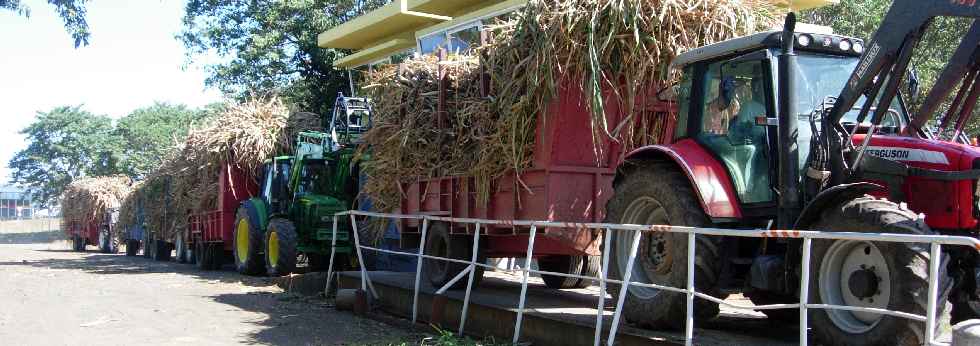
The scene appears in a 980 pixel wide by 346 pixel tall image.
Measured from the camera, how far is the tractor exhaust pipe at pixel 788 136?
20.9 feet

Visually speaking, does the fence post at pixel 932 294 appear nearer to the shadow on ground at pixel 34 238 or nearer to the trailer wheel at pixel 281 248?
the trailer wheel at pixel 281 248

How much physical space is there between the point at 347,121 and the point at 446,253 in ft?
22.9

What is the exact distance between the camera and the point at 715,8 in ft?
28.2

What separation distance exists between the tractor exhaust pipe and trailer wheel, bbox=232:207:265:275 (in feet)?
40.6

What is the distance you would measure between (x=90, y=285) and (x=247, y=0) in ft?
57.7

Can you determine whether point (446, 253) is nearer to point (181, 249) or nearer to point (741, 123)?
point (741, 123)

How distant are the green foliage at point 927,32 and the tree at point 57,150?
171ft

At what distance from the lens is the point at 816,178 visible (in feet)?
20.7

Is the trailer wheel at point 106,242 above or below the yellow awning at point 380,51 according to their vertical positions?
below

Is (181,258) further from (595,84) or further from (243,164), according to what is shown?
(595,84)

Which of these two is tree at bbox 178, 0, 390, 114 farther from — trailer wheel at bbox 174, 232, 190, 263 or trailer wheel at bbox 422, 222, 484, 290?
trailer wheel at bbox 422, 222, 484, 290

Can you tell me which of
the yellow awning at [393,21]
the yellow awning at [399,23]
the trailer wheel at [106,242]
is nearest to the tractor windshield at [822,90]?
the yellow awning at [399,23]

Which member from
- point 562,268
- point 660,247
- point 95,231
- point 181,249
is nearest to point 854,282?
point 660,247

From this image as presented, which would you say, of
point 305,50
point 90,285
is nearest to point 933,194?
point 90,285
